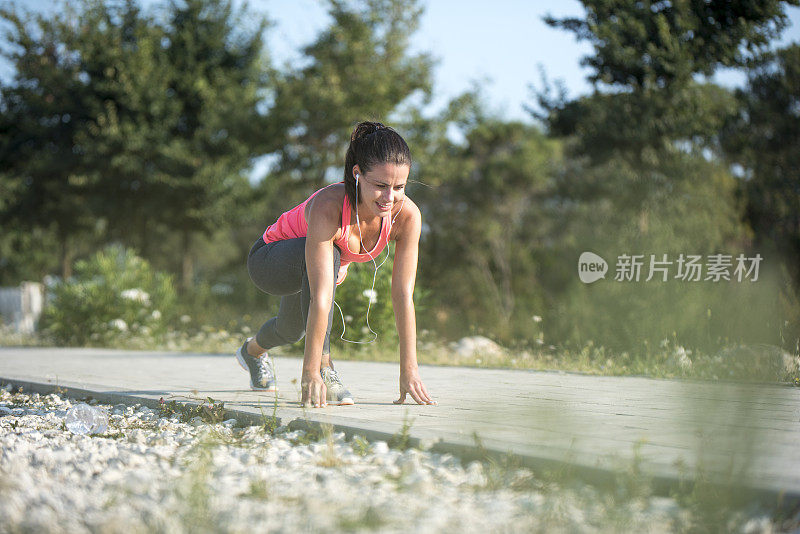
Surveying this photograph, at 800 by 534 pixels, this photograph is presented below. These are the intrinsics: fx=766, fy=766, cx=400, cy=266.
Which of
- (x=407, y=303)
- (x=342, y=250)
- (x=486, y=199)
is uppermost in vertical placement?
(x=486, y=199)

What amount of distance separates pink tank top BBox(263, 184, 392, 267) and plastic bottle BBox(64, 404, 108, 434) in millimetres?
1216

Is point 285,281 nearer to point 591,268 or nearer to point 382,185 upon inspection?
point 382,185

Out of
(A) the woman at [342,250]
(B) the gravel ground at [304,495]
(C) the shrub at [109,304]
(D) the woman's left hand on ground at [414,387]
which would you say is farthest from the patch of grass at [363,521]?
(C) the shrub at [109,304]

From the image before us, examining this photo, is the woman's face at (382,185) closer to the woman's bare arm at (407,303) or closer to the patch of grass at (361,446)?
the woman's bare arm at (407,303)

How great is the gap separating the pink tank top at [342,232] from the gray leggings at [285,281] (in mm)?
56

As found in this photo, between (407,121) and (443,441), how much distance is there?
1837 centimetres

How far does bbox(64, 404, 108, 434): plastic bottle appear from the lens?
3.29 m

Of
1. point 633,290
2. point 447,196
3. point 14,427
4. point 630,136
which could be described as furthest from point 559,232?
point 14,427

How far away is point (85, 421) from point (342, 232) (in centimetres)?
141

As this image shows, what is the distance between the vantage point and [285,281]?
3781 mm

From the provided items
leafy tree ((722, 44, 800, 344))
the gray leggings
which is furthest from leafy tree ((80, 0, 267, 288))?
the gray leggings

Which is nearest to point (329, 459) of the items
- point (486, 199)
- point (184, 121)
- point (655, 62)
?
point (655, 62)

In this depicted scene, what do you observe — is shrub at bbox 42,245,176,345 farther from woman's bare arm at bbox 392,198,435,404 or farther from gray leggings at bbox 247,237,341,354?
woman's bare arm at bbox 392,198,435,404

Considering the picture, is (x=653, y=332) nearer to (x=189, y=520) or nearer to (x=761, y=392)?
(x=761, y=392)
